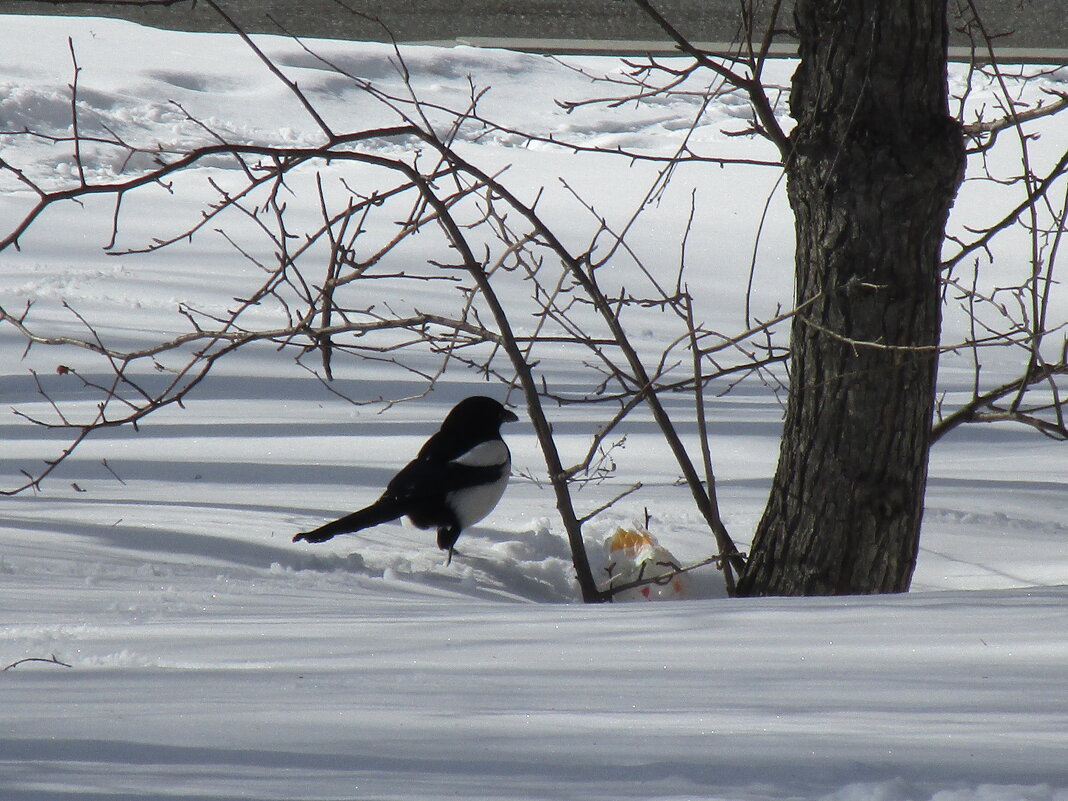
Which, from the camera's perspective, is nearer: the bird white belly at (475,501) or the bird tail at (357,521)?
the bird tail at (357,521)

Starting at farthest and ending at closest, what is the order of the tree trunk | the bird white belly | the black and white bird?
the bird white belly < the black and white bird < the tree trunk

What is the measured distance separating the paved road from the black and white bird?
30.0ft

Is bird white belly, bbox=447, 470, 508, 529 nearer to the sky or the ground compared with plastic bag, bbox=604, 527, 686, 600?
nearer to the sky

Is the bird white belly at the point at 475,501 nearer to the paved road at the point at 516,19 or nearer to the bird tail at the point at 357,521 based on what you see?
the bird tail at the point at 357,521

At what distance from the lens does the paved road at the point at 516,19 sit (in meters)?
12.6

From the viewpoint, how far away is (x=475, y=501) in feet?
12.8

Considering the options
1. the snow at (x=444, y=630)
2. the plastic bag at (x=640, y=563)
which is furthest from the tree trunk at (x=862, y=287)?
the plastic bag at (x=640, y=563)

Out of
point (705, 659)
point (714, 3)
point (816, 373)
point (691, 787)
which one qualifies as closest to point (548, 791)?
point (691, 787)

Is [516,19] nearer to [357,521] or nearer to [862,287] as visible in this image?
[357,521]

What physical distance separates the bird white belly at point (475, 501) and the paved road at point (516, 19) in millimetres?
9411

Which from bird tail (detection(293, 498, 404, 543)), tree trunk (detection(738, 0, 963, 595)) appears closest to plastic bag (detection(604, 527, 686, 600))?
tree trunk (detection(738, 0, 963, 595))

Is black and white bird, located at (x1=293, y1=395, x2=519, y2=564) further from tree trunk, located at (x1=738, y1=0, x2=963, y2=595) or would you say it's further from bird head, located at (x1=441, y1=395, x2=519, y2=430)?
tree trunk, located at (x1=738, y1=0, x2=963, y2=595)

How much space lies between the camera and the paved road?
12609 millimetres

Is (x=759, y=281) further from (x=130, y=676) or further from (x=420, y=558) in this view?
(x=130, y=676)
